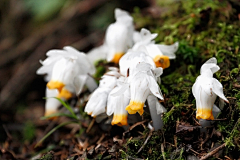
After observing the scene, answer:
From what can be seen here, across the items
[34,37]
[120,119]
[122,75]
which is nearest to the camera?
[120,119]

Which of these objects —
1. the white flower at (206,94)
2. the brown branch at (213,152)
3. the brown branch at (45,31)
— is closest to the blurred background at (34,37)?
the brown branch at (45,31)

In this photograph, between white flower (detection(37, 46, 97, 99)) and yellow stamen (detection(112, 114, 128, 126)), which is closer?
yellow stamen (detection(112, 114, 128, 126))

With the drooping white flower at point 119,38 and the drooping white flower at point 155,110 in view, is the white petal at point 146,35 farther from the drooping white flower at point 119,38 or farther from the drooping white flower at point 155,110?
the drooping white flower at point 155,110

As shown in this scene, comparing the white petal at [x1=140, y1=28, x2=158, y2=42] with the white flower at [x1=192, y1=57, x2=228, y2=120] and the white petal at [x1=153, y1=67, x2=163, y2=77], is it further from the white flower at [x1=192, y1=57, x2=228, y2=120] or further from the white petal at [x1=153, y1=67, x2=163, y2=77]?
the white flower at [x1=192, y1=57, x2=228, y2=120]

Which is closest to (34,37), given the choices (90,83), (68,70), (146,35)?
(90,83)

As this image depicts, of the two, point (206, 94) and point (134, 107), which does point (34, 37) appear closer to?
point (134, 107)

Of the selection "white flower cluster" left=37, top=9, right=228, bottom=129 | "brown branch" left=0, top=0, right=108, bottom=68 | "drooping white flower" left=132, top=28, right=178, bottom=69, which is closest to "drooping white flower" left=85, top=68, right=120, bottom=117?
"white flower cluster" left=37, top=9, right=228, bottom=129

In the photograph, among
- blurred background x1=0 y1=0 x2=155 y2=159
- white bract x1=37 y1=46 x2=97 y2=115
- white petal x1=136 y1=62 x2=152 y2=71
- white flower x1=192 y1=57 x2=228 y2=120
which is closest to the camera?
white flower x1=192 y1=57 x2=228 y2=120
